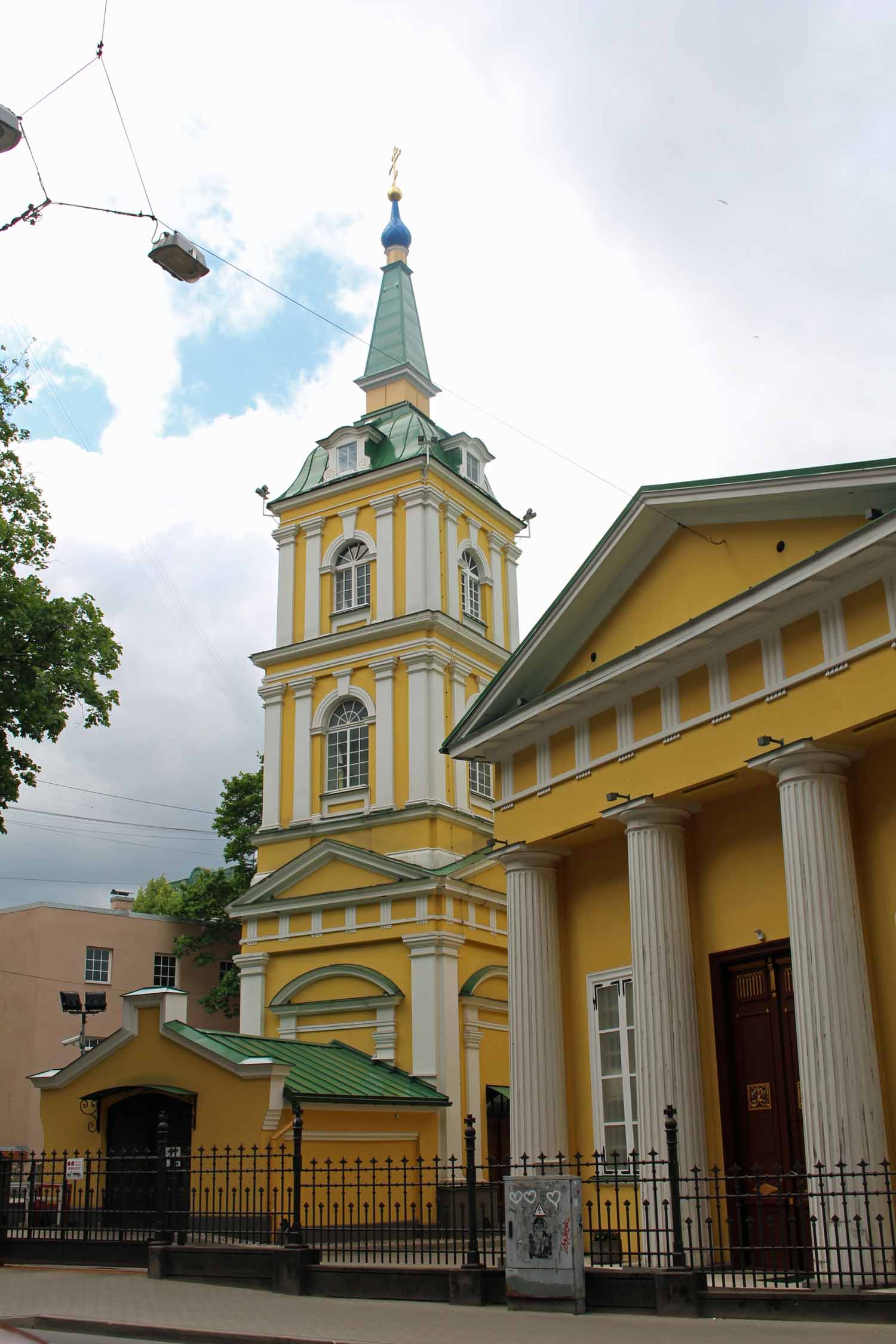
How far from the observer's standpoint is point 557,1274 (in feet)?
38.9

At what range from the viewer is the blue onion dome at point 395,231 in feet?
116

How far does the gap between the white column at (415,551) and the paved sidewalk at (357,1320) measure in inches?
602

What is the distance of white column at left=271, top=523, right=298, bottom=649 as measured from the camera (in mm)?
29422

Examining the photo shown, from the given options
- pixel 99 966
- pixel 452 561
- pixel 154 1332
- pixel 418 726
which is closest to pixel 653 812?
pixel 154 1332

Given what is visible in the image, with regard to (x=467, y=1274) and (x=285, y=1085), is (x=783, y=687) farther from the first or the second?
(x=285, y=1085)

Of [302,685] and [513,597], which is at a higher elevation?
[513,597]

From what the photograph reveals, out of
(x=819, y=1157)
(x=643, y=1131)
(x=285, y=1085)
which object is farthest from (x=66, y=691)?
(x=819, y=1157)

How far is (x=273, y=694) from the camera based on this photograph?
29.2 m

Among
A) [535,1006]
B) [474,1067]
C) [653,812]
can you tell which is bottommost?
[474,1067]

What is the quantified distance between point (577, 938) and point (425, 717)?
34.5 ft

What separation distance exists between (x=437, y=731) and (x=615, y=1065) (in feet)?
38.9

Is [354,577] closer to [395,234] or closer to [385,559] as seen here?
[385,559]

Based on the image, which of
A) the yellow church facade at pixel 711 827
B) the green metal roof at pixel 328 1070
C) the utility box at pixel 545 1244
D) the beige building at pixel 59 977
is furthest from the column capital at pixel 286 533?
the utility box at pixel 545 1244

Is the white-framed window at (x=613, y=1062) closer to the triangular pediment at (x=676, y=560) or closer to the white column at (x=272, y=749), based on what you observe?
the triangular pediment at (x=676, y=560)
